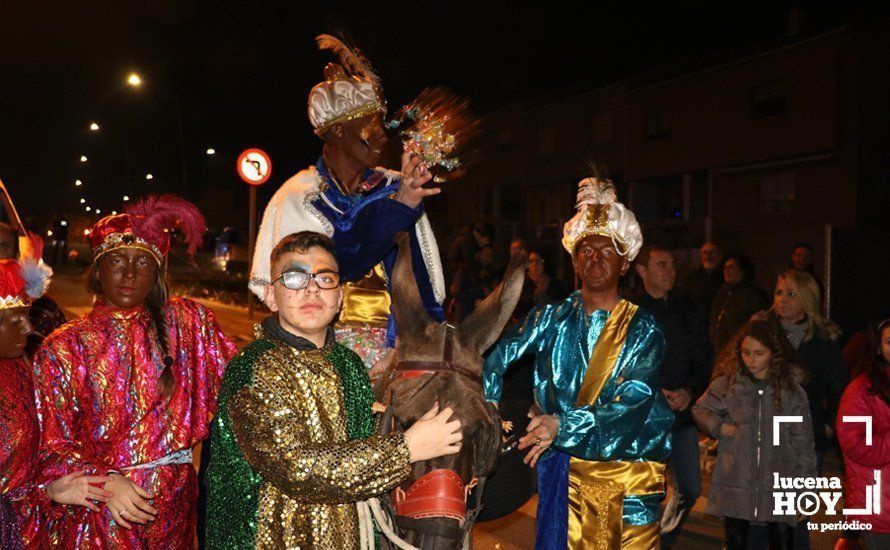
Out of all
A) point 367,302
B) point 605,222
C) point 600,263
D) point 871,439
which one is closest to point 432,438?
point 367,302

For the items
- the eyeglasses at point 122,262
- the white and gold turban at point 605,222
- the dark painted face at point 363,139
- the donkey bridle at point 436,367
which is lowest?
the donkey bridle at point 436,367

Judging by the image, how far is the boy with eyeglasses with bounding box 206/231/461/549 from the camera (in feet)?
7.31

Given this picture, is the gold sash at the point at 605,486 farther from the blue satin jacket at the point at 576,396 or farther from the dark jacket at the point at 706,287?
the dark jacket at the point at 706,287

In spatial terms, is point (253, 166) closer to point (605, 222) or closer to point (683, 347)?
point (683, 347)

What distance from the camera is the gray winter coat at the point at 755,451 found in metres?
5.32

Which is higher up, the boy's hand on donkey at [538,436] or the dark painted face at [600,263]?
the dark painted face at [600,263]

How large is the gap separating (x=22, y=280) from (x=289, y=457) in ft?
6.50

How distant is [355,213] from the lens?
329 cm

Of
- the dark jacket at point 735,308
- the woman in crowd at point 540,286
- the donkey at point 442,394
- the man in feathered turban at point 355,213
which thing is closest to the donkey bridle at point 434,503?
the donkey at point 442,394

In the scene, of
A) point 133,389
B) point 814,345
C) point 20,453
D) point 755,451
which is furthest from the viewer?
point 814,345

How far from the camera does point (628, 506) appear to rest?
3633mm

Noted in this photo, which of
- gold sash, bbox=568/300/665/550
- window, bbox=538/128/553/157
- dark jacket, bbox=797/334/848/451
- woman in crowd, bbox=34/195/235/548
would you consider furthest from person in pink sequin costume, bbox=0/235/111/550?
window, bbox=538/128/553/157

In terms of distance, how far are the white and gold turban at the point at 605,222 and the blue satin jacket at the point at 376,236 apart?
2.91 ft

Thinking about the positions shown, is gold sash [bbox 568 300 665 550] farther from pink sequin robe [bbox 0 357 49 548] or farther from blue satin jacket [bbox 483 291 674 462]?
pink sequin robe [bbox 0 357 49 548]
